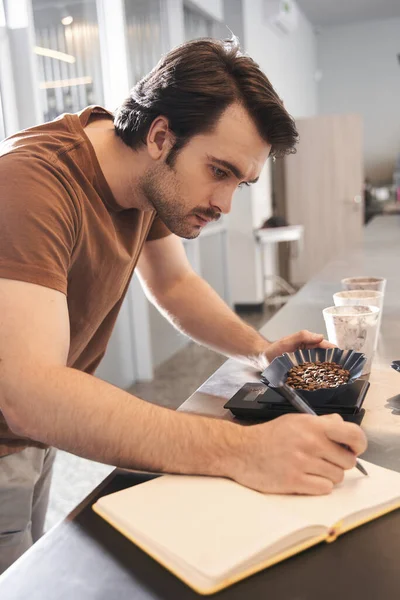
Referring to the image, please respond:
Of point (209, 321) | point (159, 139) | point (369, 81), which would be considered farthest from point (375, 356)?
point (369, 81)

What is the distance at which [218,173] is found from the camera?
112 centimetres

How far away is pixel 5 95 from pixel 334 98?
5.90 meters

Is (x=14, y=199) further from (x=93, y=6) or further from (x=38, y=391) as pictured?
(x=93, y=6)

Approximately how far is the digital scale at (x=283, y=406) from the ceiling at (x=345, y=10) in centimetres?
625

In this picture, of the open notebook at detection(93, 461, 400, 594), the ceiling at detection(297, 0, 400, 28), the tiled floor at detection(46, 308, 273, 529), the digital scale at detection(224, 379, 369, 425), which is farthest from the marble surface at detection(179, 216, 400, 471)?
the ceiling at detection(297, 0, 400, 28)

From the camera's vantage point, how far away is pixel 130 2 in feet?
11.6

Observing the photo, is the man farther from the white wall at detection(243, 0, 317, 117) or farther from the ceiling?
the ceiling

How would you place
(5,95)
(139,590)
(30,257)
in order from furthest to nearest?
(5,95) → (30,257) → (139,590)

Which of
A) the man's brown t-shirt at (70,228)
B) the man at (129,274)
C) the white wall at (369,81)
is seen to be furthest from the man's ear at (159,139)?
the white wall at (369,81)

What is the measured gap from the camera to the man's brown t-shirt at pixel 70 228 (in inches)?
33.6

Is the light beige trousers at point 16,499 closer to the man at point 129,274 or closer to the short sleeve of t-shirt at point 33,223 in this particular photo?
the man at point 129,274

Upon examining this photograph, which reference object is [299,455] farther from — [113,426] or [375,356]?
[375,356]

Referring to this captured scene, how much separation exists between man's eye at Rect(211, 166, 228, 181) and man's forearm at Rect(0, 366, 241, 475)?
502 mm

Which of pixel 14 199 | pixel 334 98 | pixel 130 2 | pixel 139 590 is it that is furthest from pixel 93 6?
pixel 334 98
